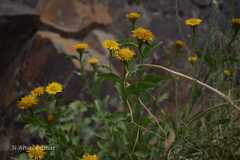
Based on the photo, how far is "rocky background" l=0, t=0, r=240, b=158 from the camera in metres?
Result: 2.04

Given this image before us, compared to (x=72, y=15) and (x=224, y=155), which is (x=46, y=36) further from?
(x=224, y=155)

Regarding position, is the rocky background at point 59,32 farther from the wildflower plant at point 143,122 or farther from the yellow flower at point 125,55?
the yellow flower at point 125,55

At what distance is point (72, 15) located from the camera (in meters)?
2.94

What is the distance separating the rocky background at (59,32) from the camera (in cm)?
204

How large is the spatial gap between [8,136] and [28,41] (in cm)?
47

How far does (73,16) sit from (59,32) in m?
0.19

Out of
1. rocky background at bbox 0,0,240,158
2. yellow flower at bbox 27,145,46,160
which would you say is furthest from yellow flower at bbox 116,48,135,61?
rocky background at bbox 0,0,240,158

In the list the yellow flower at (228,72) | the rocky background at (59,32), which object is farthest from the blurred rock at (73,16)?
the yellow flower at (228,72)

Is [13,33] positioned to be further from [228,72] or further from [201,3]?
[201,3]

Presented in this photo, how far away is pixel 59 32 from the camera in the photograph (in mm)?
2818

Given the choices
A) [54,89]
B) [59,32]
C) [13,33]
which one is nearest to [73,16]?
[59,32]

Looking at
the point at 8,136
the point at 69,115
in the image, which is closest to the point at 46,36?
the point at 8,136

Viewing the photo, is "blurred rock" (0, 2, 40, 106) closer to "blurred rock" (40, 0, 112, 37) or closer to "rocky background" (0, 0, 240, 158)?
"rocky background" (0, 0, 240, 158)

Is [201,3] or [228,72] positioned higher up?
[228,72]
